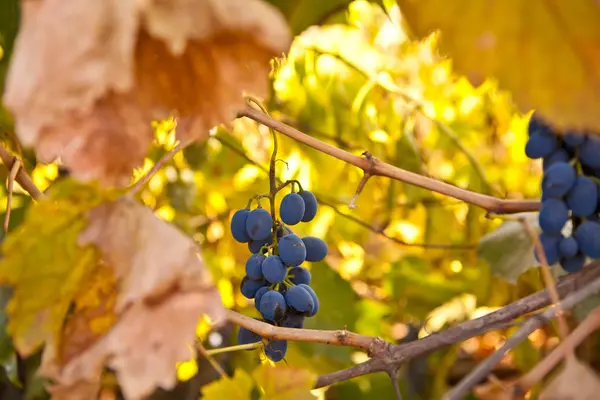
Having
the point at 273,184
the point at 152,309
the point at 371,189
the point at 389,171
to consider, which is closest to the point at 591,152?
the point at 389,171

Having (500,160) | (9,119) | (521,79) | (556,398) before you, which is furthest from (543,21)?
(500,160)

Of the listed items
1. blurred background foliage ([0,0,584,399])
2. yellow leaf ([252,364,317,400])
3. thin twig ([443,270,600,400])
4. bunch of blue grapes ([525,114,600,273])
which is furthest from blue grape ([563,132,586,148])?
blurred background foliage ([0,0,584,399])

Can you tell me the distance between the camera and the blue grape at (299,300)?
1.98ft

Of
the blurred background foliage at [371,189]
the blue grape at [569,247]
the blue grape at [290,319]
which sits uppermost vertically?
the blue grape at [569,247]

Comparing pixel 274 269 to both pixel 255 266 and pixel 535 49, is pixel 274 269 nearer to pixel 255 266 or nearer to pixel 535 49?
pixel 255 266

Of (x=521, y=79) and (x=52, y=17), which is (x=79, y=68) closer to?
(x=52, y=17)

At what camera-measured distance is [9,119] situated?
69cm

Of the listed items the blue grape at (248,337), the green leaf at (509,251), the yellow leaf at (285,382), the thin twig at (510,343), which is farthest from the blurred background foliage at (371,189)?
the thin twig at (510,343)

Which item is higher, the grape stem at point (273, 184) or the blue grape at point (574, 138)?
the blue grape at point (574, 138)

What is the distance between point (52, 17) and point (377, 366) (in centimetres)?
36

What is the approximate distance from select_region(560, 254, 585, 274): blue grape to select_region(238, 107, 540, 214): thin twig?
0.19 ft

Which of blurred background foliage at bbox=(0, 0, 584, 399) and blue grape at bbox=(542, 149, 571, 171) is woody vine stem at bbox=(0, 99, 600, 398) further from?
blurred background foliage at bbox=(0, 0, 584, 399)

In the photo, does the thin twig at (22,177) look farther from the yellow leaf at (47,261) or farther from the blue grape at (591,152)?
the blue grape at (591,152)

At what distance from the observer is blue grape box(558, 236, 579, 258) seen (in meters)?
0.59
